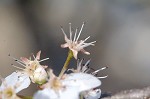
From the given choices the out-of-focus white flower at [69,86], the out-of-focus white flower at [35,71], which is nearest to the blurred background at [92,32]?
the out-of-focus white flower at [35,71]

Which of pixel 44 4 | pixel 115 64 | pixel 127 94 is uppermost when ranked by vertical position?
pixel 44 4

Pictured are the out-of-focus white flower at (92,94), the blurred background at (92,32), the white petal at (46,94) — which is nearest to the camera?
the white petal at (46,94)

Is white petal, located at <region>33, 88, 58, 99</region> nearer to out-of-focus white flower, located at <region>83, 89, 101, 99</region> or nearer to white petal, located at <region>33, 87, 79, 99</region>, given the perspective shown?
white petal, located at <region>33, 87, 79, 99</region>

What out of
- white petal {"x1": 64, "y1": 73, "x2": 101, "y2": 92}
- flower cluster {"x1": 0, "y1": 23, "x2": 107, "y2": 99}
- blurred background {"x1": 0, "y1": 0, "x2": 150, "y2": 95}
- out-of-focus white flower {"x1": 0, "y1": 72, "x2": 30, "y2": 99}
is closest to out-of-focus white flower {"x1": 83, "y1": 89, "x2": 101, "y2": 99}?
flower cluster {"x1": 0, "y1": 23, "x2": 107, "y2": 99}

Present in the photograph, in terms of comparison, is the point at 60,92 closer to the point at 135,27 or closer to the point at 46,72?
the point at 46,72

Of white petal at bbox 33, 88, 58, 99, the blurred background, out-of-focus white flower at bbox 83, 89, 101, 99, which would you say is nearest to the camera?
white petal at bbox 33, 88, 58, 99

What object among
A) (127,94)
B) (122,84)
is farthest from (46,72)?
(122,84)

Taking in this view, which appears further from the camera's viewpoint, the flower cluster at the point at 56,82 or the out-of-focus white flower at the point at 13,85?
the out-of-focus white flower at the point at 13,85

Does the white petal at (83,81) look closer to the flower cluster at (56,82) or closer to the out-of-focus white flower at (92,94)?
the flower cluster at (56,82)

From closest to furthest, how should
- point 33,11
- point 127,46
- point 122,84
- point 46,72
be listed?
point 46,72, point 122,84, point 127,46, point 33,11
